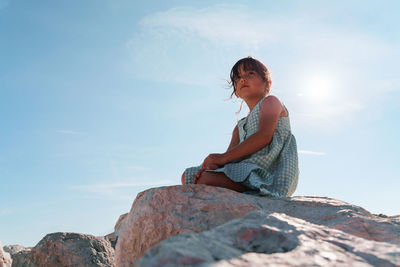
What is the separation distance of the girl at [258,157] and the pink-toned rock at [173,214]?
0.50 metres

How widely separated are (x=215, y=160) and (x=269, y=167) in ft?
2.12

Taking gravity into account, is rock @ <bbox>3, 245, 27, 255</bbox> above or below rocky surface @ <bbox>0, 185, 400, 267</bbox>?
below

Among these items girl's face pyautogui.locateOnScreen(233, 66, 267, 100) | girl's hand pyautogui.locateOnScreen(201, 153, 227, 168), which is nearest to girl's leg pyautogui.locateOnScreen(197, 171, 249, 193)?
girl's hand pyautogui.locateOnScreen(201, 153, 227, 168)

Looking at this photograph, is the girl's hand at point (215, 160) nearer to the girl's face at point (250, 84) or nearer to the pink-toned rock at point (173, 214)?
the pink-toned rock at point (173, 214)

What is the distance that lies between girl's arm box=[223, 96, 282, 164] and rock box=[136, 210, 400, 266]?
204cm

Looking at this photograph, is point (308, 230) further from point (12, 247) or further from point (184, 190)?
point (12, 247)

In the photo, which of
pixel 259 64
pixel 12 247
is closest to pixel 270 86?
pixel 259 64

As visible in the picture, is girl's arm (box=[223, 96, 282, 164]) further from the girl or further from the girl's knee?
the girl's knee

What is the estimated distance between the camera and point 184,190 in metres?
3.39

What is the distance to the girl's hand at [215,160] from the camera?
3998 millimetres

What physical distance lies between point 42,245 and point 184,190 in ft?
10.1

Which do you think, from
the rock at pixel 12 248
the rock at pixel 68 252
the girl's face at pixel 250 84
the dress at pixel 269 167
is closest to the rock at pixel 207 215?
the dress at pixel 269 167

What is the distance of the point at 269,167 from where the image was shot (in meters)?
4.22

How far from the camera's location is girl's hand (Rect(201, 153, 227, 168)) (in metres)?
4.00
